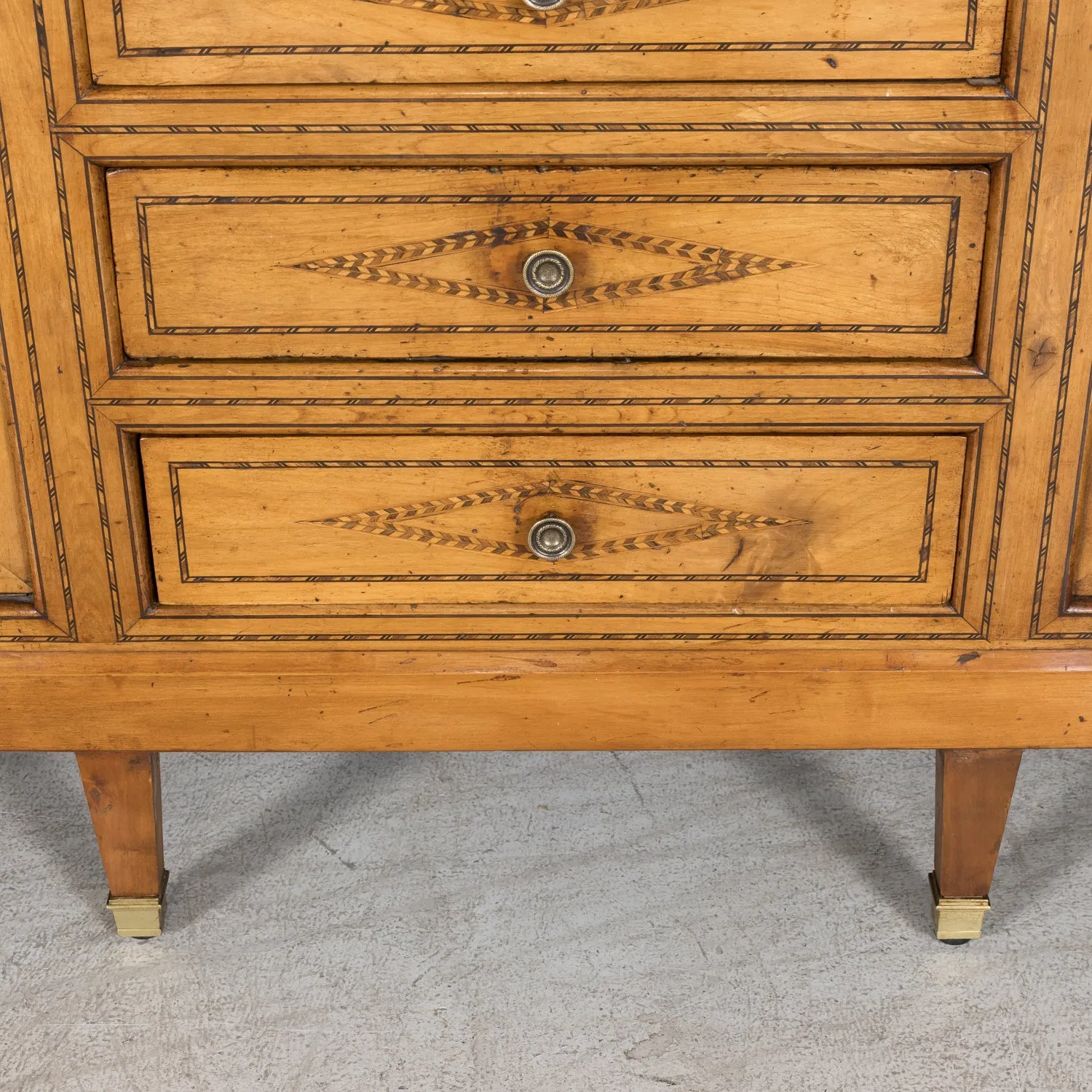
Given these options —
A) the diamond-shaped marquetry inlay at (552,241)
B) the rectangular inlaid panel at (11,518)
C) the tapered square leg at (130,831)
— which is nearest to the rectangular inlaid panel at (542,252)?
the diamond-shaped marquetry inlay at (552,241)

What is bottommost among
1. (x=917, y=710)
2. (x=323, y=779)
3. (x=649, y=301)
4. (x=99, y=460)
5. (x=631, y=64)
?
(x=323, y=779)

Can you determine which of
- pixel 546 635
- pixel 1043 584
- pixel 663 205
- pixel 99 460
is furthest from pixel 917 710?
pixel 99 460

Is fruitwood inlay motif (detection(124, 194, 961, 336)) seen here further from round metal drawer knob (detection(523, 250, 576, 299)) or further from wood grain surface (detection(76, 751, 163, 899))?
wood grain surface (detection(76, 751, 163, 899))

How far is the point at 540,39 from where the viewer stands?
0.69m

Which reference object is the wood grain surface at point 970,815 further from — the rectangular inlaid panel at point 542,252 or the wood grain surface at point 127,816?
the wood grain surface at point 127,816

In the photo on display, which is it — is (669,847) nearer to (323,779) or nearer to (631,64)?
(323,779)

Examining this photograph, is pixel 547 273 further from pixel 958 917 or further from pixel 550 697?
pixel 958 917

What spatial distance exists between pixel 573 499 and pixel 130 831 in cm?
43

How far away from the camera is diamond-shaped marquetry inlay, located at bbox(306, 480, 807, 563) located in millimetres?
780

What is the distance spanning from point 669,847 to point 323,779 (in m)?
0.36

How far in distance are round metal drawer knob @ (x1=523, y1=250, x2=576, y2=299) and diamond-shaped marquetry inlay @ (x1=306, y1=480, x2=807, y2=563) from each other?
5.2 inches

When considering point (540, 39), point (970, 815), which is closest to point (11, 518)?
point (540, 39)

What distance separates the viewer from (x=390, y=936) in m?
0.91

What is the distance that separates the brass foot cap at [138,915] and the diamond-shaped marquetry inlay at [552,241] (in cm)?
51
